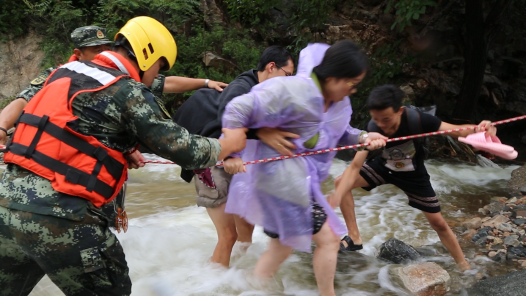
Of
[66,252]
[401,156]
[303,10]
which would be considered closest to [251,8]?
[303,10]

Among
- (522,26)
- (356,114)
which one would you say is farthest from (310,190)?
(522,26)

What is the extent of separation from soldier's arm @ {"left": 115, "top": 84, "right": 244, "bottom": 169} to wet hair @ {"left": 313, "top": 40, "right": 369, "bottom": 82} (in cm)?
90

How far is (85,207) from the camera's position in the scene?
195 centimetres

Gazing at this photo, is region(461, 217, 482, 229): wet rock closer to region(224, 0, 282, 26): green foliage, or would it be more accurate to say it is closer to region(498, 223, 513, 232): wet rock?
region(498, 223, 513, 232): wet rock

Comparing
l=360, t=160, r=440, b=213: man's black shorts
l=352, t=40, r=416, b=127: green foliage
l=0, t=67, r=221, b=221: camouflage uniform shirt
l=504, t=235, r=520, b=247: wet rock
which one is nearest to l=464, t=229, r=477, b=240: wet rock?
l=504, t=235, r=520, b=247: wet rock

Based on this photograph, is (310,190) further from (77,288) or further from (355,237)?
(355,237)

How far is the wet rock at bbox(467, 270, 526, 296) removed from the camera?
326 centimetres

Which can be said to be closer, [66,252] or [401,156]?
[66,252]

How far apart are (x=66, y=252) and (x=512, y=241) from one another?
173 inches

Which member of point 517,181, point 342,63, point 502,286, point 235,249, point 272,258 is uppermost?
point 342,63

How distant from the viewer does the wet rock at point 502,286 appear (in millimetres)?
3258

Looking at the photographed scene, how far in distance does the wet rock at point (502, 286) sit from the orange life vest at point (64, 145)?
2.90 meters

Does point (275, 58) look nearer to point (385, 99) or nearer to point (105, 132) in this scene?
point (385, 99)

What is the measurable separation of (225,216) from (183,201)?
10.3 feet
